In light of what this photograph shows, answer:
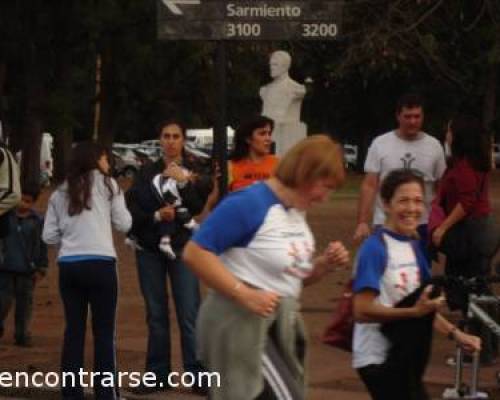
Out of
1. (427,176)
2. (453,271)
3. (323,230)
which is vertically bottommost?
(323,230)

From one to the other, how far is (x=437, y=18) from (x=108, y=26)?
63.8ft

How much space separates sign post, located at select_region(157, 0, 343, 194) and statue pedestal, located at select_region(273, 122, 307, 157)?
6.41m

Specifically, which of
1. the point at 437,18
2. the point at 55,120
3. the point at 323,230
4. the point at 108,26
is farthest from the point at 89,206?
the point at 55,120

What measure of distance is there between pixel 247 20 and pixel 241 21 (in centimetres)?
4

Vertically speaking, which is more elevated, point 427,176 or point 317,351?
point 427,176

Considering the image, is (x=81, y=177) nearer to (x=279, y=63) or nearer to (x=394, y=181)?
(x=394, y=181)

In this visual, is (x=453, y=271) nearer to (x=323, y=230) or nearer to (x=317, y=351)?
(x=317, y=351)

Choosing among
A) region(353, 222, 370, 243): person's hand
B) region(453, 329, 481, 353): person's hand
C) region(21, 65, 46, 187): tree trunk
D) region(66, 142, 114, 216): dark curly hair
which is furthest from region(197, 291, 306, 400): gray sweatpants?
region(21, 65, 46, 187): tree trunk

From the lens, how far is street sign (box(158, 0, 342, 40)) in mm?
10078

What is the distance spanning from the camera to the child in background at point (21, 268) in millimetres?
12312

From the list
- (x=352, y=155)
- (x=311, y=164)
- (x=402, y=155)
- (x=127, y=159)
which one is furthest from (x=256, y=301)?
(x=352, y=155)

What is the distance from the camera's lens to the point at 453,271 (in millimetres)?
11219

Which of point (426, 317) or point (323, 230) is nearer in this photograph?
point (426, 317)

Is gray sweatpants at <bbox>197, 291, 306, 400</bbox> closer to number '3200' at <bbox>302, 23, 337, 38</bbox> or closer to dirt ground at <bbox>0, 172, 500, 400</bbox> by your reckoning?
dirt ground at <bbox>0, 172, 500, 400</bbox>
